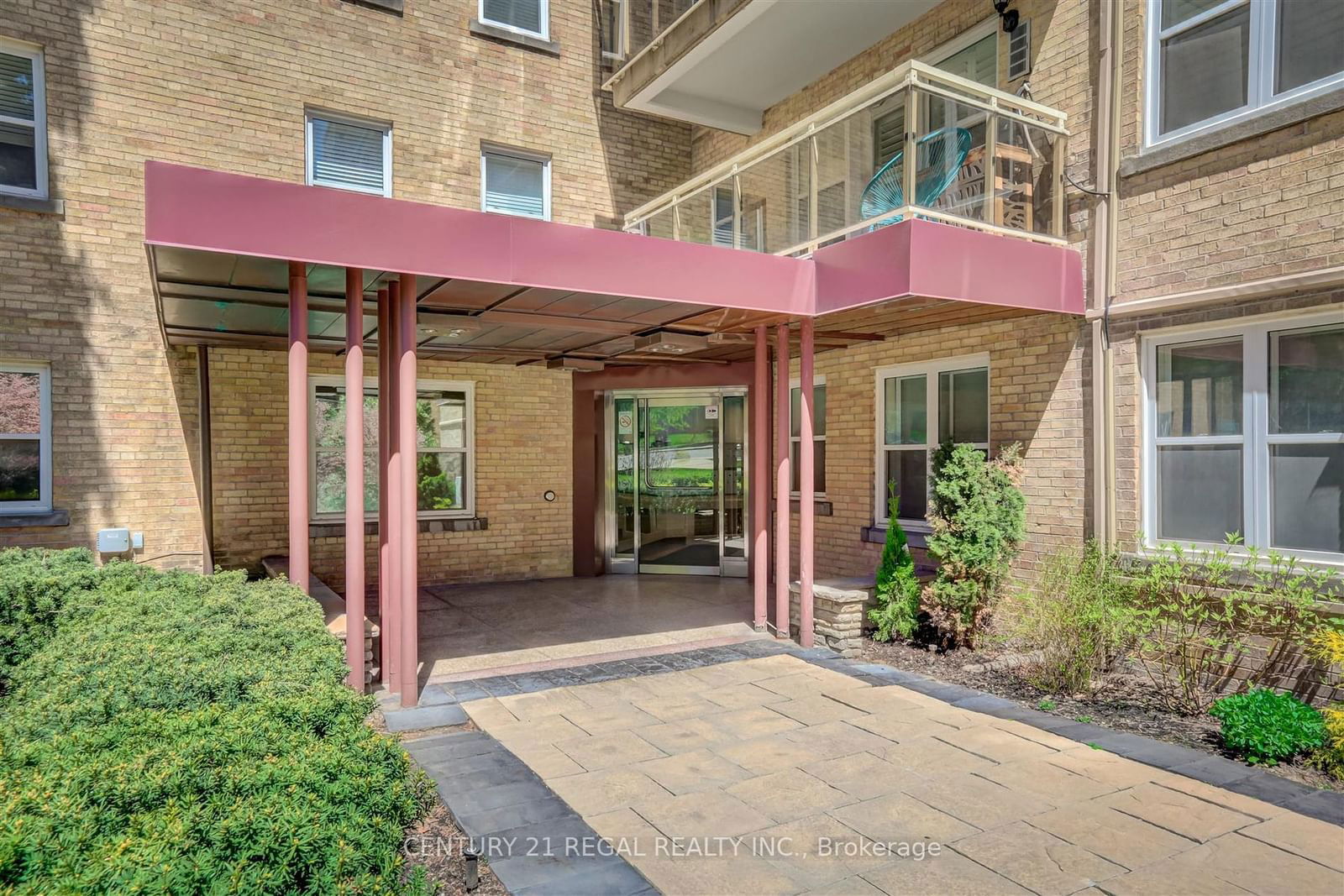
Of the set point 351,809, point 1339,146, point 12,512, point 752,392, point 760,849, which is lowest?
point 760,849

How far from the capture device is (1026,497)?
7.27 metres

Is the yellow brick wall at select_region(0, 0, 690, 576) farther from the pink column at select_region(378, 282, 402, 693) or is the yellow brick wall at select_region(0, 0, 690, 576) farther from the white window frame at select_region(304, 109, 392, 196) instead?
the pink column at select_region(378, 282, 402, 693)

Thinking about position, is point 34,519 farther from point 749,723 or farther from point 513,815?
point 749,723

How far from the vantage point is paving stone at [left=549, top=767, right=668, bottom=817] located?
427 cm

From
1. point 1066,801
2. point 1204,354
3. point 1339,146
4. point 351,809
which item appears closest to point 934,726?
point 1066,801

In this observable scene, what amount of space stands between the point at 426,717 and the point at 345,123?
23.9 feet

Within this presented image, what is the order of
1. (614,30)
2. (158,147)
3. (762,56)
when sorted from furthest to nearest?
(614,30) → (762,56) → (158,147)

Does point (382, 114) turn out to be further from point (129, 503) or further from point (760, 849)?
point (760, 849)

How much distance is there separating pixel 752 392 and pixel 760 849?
7.54 metres

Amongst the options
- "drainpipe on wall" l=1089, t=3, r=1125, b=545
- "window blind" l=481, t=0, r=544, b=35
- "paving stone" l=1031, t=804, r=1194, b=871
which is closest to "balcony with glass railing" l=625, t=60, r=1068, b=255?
"drainpipe on wall" l=1089, t=3, r=1125, b=545

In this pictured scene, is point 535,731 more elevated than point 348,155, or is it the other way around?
point 348,155

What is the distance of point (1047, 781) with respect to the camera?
179 inches

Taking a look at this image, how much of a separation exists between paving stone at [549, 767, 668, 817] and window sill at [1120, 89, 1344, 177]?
228 inches

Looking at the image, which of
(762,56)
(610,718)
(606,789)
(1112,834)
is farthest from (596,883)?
(762,56)
